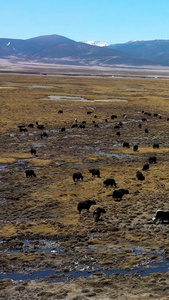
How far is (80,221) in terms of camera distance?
18094 millimetres

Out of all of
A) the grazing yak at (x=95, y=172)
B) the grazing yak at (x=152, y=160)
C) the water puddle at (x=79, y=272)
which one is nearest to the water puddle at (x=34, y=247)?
the water puddle at (x=79, y=272)

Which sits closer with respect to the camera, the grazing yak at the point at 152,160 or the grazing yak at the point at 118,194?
the grazing yak at the point at 118,194

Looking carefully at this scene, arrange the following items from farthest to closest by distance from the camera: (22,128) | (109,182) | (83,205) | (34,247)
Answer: (22,128), (109,182), (83,205), (34,247)

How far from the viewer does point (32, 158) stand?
3122 cm

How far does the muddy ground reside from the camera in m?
12.8

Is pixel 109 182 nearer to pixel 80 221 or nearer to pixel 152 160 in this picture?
pixel 80 221

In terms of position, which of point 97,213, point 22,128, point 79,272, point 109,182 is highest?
point 22,128

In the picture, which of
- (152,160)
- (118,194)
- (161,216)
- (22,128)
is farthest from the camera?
(22,128)

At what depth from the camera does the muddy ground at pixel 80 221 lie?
12.8 metres

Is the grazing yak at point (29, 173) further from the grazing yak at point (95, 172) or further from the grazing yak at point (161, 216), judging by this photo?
the grazing yak at point (161, 216)

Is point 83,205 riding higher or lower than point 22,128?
lower

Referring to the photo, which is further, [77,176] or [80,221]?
[77,176]

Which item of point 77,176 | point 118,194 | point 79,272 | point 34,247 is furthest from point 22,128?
point 79,272

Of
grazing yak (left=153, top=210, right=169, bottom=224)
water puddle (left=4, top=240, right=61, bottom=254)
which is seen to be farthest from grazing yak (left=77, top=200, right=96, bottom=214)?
water puddle (left=4, top=240, right=61, bottom=254)
